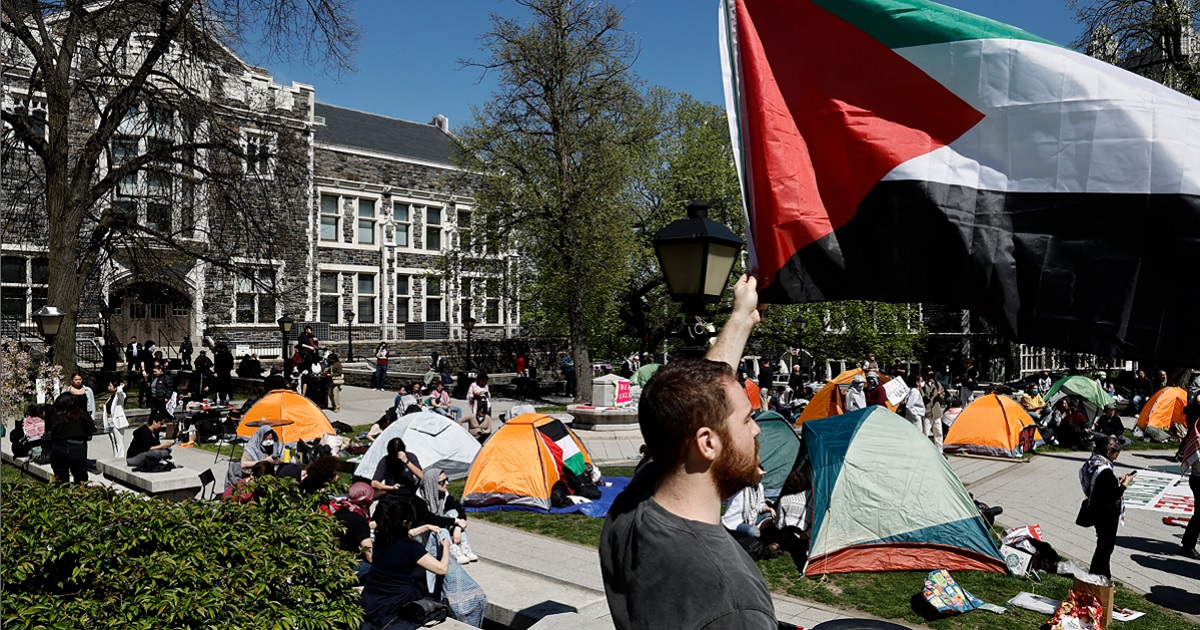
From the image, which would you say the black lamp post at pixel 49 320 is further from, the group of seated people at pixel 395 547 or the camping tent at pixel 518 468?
the group of seated people at pixel 395 547

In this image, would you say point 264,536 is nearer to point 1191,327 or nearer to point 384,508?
point 384,508

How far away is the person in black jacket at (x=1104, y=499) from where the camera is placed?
30.0ft

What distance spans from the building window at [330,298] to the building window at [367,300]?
1110mm

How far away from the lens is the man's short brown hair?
2.16m

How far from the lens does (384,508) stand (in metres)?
7.46

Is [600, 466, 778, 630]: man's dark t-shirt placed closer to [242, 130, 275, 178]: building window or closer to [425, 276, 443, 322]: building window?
[242, 130, 275, 178]: building window

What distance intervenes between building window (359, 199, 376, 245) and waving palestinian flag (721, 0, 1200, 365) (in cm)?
3880

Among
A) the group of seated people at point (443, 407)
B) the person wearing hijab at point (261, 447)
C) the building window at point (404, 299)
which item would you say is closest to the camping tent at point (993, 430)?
the group of seated people at point (443, 407)

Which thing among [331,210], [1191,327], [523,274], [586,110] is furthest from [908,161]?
[331,210]

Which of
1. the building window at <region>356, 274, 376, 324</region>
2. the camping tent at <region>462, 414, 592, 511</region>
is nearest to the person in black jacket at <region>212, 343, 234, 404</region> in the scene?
the camping tent at <region>462, 414, 592, 511</region>

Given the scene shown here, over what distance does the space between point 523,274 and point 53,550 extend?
2695 centimetres

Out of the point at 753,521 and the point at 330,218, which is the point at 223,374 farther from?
the point at 753,521

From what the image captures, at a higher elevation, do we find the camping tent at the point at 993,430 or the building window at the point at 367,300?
the building window at the point at 367,300

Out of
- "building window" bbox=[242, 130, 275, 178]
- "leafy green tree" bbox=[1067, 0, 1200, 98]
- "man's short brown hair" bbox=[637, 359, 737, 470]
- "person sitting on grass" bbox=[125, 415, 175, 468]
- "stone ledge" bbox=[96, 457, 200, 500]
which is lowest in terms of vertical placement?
"stone ledge" bbox=[96, 457, 200, 500]
